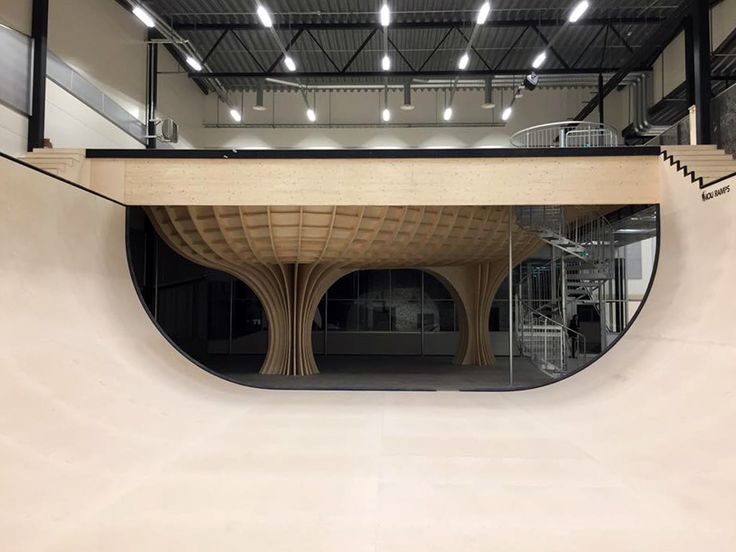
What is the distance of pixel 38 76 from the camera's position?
9836mm

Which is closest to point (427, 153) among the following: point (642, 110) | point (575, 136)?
point (575, 136)

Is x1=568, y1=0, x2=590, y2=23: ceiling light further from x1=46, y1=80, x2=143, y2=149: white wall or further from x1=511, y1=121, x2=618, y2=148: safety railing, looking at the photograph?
x1=46, y1=80, x2=143, y2=149: white wall

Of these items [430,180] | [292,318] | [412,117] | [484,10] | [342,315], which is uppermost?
[412,117]

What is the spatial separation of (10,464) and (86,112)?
10167 mm

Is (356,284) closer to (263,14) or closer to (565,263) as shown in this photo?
(565,263)

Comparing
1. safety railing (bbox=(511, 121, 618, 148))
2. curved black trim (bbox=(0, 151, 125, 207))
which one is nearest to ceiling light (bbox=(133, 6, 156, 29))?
curved black trim (bbox=(0, 151, 125, 207))

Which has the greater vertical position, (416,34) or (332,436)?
(416,34)

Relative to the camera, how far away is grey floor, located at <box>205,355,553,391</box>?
11.5 m

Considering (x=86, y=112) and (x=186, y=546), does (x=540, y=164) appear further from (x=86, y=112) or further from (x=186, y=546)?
(x=86, y=112)

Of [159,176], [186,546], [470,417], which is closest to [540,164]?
[470,417]

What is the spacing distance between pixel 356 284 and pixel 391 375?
276 inches

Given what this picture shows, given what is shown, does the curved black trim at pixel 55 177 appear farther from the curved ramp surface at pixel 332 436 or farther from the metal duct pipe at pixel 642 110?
the metal duct pipe at pixel 642 110

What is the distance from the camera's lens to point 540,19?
14305 mm

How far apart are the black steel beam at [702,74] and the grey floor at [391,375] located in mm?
6506
